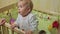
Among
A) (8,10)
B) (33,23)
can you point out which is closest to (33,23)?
(33,23)

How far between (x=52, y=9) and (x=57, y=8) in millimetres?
50

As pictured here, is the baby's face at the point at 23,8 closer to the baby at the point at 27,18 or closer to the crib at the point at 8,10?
the baby at the point at 27,18

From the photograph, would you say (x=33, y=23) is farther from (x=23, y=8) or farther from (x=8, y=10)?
(x=8, y=10)

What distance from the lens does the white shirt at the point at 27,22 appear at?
1.12 metres

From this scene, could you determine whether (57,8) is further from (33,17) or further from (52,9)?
(33,17)

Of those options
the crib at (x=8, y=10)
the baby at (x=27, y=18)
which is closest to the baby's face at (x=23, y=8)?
the baby at (x=27, y=18)

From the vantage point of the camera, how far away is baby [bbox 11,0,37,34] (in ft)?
3.68

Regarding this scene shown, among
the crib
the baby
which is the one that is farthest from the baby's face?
the crib

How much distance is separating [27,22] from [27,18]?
0.02m

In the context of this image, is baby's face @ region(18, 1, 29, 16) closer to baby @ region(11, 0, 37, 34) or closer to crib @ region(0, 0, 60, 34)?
baby @ region(11, 0, 37, 34)

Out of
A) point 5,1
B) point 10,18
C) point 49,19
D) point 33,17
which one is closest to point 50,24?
point 49,19

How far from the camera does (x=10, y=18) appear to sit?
4.41 ft

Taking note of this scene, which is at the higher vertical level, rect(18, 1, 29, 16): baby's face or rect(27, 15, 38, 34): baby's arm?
rect(18, 1, 29, 16): baby's face

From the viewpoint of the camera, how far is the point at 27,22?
1158 millimetres
